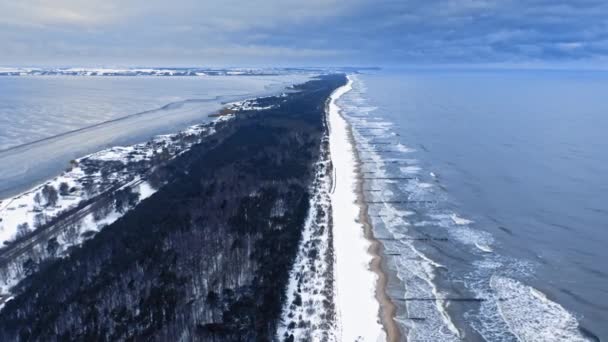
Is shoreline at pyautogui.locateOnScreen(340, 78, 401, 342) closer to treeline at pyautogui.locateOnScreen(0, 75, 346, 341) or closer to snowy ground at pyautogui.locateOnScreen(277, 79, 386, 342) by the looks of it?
snowy ground at pyautogui.locateOnScreen(277, 79, 386, 342)

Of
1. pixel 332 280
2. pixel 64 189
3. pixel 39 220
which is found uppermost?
pixel 64 189

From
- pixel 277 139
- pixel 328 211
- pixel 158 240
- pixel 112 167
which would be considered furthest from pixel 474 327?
pixel 277 139

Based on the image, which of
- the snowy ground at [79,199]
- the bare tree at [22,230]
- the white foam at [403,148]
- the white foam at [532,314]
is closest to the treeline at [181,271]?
the snowy ground at [79,199]

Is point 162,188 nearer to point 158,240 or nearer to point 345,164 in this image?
point 158,240

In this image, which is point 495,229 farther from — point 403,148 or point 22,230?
point 22,230

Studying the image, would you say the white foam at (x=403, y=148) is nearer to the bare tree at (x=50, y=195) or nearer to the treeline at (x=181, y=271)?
the treeline at (x=181, y=271)

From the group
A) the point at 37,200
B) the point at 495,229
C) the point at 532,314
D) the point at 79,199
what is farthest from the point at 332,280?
the point at 37,200
